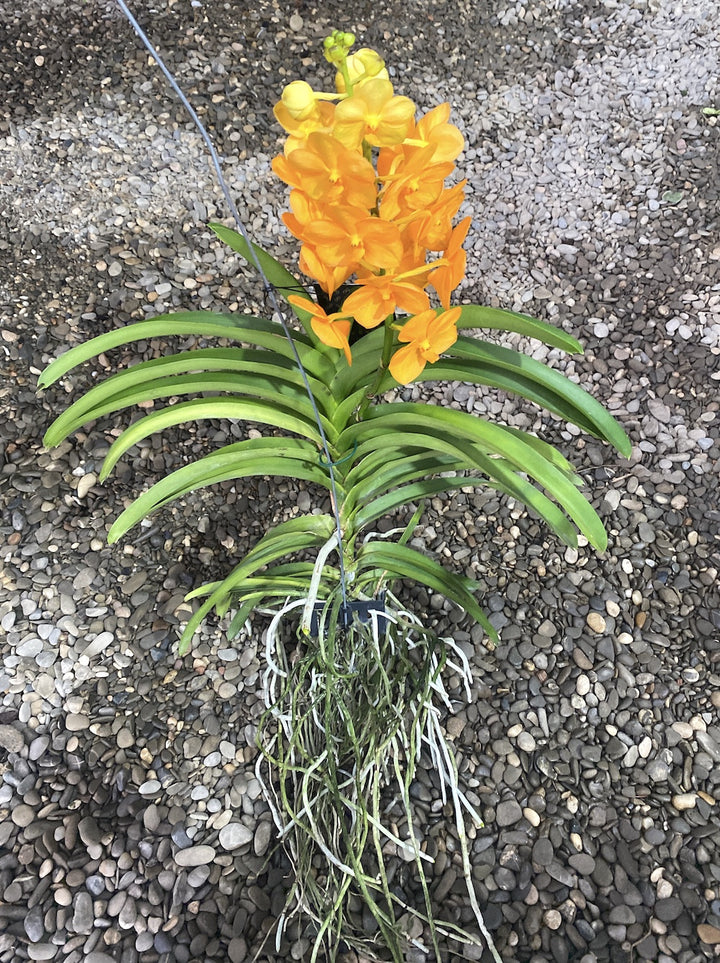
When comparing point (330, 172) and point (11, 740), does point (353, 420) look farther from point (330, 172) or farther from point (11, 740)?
point (11, 740)

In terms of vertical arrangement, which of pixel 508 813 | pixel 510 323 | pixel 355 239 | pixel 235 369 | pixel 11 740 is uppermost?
pixel 510 323

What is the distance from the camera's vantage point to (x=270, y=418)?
41.5 inches

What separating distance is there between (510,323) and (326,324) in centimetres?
28

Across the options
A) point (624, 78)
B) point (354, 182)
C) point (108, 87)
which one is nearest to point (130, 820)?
point (354, 182)

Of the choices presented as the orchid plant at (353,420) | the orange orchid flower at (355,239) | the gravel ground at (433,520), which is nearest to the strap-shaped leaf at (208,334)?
the orchid plant at (353,420)

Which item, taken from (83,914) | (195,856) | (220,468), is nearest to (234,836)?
(195,856)

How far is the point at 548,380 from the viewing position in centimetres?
98

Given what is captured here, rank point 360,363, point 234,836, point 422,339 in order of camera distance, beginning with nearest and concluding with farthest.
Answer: point 422,339, point 360,363, point 234,836

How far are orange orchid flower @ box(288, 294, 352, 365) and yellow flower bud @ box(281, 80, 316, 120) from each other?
0.18 meters

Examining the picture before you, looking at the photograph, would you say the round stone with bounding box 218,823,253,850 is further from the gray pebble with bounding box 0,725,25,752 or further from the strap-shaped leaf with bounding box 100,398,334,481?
the strap-shaped leaf with bounding box 100,398,334,481

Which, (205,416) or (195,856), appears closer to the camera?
(205,416)

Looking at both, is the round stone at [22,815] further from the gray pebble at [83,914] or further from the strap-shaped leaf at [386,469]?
the strap-shaped leaf at [386,469]

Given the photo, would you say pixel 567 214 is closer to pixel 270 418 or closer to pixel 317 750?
pixel 270 418

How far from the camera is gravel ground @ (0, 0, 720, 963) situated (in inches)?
47.0
